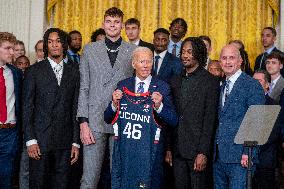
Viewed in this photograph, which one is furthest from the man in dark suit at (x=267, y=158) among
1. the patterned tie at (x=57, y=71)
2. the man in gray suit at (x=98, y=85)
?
the patterned tie at (x=57, y=71)

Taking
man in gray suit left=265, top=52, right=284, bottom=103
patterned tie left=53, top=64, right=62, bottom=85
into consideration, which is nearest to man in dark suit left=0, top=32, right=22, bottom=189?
patterned tie left=53, top=64, right=62, bottom=85

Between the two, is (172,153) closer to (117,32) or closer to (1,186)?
(117,32)

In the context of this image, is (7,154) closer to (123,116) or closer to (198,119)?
(123,116)

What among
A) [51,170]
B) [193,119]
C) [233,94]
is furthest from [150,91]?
[51,170]

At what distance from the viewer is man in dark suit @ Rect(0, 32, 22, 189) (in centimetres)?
379

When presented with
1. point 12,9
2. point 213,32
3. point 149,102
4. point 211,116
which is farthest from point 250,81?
point 12,9

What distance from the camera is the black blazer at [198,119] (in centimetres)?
363

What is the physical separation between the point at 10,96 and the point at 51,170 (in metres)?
0.69

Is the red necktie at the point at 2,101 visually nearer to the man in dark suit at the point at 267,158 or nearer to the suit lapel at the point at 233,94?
the suit lapel at the point at 233,94

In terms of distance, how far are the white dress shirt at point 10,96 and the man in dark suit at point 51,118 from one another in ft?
0.48

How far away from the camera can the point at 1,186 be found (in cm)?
380

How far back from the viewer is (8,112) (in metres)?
3.83

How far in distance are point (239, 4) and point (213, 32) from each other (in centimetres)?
57

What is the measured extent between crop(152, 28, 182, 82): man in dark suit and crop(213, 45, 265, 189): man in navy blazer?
1.08m
